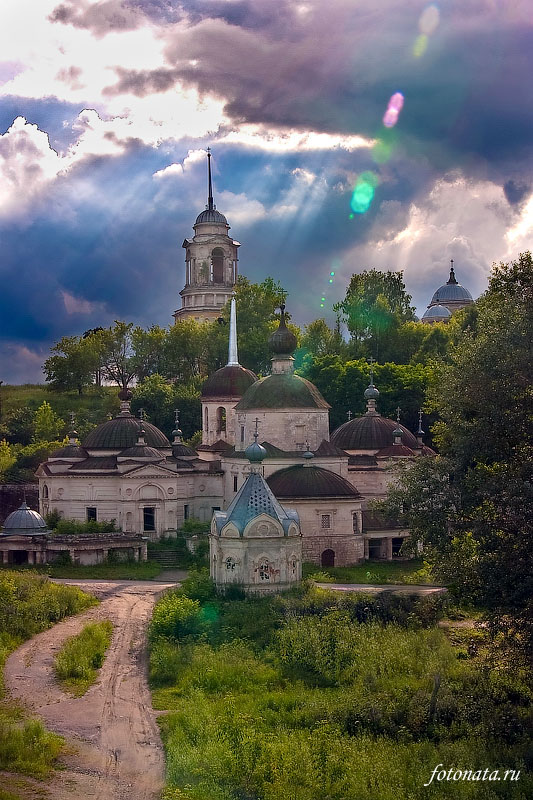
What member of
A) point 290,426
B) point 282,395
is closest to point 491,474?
point 290,426

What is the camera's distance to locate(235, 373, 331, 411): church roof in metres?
40.7

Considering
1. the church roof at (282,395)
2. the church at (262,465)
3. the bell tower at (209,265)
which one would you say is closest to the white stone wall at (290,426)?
the church at (262,465)

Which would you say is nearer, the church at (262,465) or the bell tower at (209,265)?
the church at (262,465)

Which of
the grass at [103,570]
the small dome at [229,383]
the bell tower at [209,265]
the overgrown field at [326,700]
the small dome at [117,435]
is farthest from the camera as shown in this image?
the bell tower at [209,265]

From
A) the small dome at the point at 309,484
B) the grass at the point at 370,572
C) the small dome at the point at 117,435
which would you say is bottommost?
the grass at the point at 370,572

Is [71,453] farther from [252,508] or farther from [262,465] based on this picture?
[252,508]

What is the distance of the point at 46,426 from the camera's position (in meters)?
61.3

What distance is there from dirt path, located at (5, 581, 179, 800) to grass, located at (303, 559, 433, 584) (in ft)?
22.4

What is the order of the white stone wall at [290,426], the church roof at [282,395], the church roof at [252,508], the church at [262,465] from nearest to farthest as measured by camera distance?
the church roof at [252,508], the church at [262,465], the white stone wall at [290,426], the church roof at [282,395]

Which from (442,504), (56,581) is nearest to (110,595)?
(56,581)

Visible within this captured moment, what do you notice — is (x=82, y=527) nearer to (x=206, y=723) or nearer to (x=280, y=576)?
(x=280, y=576)

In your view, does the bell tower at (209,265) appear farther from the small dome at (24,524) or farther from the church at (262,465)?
the small dome at (24,524)

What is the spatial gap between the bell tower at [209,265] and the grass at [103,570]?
38015 millimetres

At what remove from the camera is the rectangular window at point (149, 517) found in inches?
1676
